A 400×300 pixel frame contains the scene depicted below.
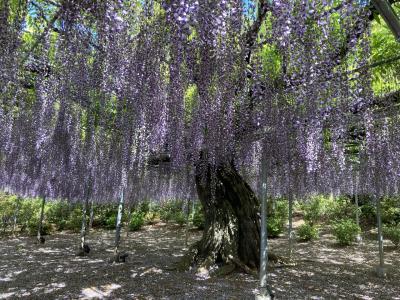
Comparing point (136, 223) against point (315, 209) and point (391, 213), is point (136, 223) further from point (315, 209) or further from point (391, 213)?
point (391, 213)

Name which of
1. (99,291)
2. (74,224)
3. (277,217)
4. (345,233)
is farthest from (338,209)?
(99,291)

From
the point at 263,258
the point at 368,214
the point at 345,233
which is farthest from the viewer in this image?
the point at 368,214

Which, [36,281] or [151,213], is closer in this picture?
[36,281]

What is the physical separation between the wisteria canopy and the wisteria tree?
2 centimetres

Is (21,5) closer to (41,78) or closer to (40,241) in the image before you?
(41,78)

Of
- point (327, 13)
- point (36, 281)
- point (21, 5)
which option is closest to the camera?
point (21, 5)

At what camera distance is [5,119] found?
24.5 feet

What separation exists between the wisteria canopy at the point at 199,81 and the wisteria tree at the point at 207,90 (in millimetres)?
21

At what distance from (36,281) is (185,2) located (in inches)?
222

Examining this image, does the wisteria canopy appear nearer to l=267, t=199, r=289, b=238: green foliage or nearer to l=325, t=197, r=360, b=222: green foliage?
l=267, t=199, r=289, b=238: green foliage

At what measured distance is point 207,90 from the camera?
4230mm

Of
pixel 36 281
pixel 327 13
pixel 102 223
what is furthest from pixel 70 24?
pixel 102 223

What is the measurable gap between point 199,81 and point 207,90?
400mm

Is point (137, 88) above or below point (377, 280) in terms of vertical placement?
above
